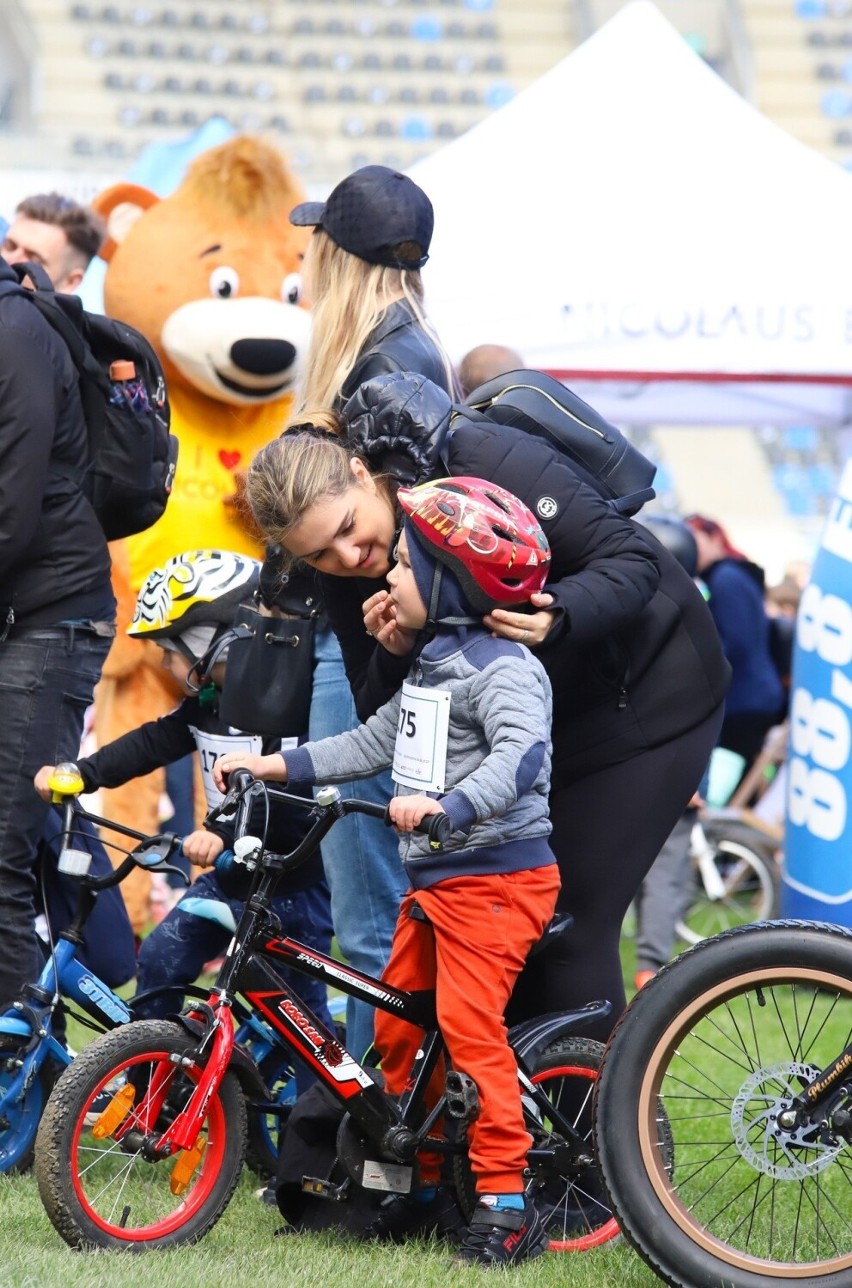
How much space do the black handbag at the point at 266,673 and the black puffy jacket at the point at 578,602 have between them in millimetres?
220

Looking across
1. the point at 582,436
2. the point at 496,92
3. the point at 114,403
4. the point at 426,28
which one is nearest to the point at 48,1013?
the point at 114,403

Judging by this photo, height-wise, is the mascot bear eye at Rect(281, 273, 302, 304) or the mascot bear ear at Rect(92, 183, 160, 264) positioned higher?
the mascot bear ear at Rect(92, 183, 160, 264)

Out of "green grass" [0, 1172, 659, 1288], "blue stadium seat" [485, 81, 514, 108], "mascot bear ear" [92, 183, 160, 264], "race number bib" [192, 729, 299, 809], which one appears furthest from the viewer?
"blue stadium seat" [485, 81, 514, 108]

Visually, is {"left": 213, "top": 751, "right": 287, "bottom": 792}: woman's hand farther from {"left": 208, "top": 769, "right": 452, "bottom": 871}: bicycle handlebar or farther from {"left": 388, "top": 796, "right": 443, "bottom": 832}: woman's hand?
{"left": 388, "top": 796, "right": 443, "bottom": 832}: woman's hand

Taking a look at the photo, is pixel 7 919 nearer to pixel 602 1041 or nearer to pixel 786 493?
pixel 602 1041

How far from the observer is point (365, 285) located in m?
3.44

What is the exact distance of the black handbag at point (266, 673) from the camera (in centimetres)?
355

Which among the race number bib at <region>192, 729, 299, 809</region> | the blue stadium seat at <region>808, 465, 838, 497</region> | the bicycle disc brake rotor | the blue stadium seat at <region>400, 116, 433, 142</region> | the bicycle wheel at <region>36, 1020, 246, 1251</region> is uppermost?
the race number bib at <region>192, 729, 299, 809</region>

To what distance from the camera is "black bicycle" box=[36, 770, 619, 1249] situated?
300 cm

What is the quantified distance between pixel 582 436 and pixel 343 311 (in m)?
0.54

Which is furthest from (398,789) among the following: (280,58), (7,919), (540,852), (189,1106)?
(280,58)

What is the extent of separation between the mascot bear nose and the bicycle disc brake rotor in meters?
4.27

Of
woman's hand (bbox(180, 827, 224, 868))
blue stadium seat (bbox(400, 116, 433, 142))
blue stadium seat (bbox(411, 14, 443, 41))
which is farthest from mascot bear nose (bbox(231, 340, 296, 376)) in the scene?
blue stadium seat (bbox(411, 14, 443, 41))

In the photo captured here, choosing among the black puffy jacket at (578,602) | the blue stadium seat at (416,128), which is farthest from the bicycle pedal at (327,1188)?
the blue stadium seat at (416,128)
